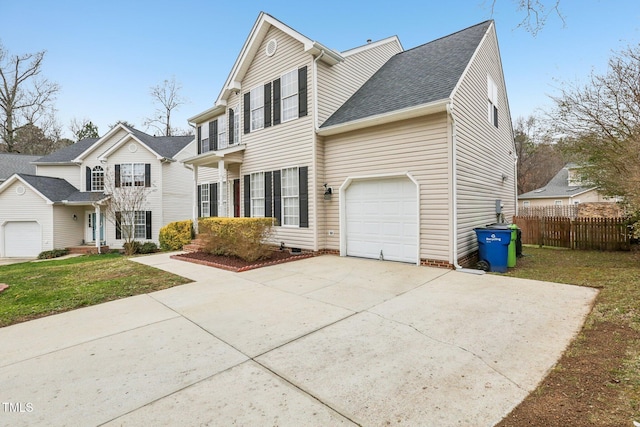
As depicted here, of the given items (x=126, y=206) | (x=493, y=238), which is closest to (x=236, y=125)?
(x=126, y=206)

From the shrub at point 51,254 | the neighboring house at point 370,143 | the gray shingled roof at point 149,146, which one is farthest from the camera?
the gray shingled roof at point 149,146

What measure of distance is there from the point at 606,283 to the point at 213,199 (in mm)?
13821

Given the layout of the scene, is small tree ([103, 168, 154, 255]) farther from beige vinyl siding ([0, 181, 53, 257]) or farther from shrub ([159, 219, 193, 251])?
beige vinyl siding ([0, 181, 53, 257])

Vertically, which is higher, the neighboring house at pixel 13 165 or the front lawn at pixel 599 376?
the neighboring house at pixel 13 165

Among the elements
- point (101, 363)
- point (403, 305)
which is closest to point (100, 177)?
point (101, 363)

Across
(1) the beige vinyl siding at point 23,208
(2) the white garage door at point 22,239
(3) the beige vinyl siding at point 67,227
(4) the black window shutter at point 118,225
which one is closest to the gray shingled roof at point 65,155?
(1) the beige vinyl siding at point 23,208

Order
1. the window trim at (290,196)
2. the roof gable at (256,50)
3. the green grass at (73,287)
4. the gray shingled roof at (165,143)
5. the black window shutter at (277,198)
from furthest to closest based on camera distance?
the gray shingled roof at (165,143) < the black window shutter at (277,198) < the window trim at (290,196) < the roof gable at (256,50) < the green grass at (73,287)

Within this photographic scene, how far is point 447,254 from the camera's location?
6867mm

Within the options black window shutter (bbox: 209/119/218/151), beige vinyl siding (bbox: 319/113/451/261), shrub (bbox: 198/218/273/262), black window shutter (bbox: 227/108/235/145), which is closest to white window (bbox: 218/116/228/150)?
black window shutter (bbox: 209/119/218/151)

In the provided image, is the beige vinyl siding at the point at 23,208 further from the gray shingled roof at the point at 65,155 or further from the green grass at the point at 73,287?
the green grass at the point at 73,287

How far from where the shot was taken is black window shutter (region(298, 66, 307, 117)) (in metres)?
9.31

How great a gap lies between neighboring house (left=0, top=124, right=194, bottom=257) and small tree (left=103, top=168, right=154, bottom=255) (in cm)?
8

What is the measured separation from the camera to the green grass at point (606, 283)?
98.6 inches

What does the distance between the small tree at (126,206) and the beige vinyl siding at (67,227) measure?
277 centimetres
